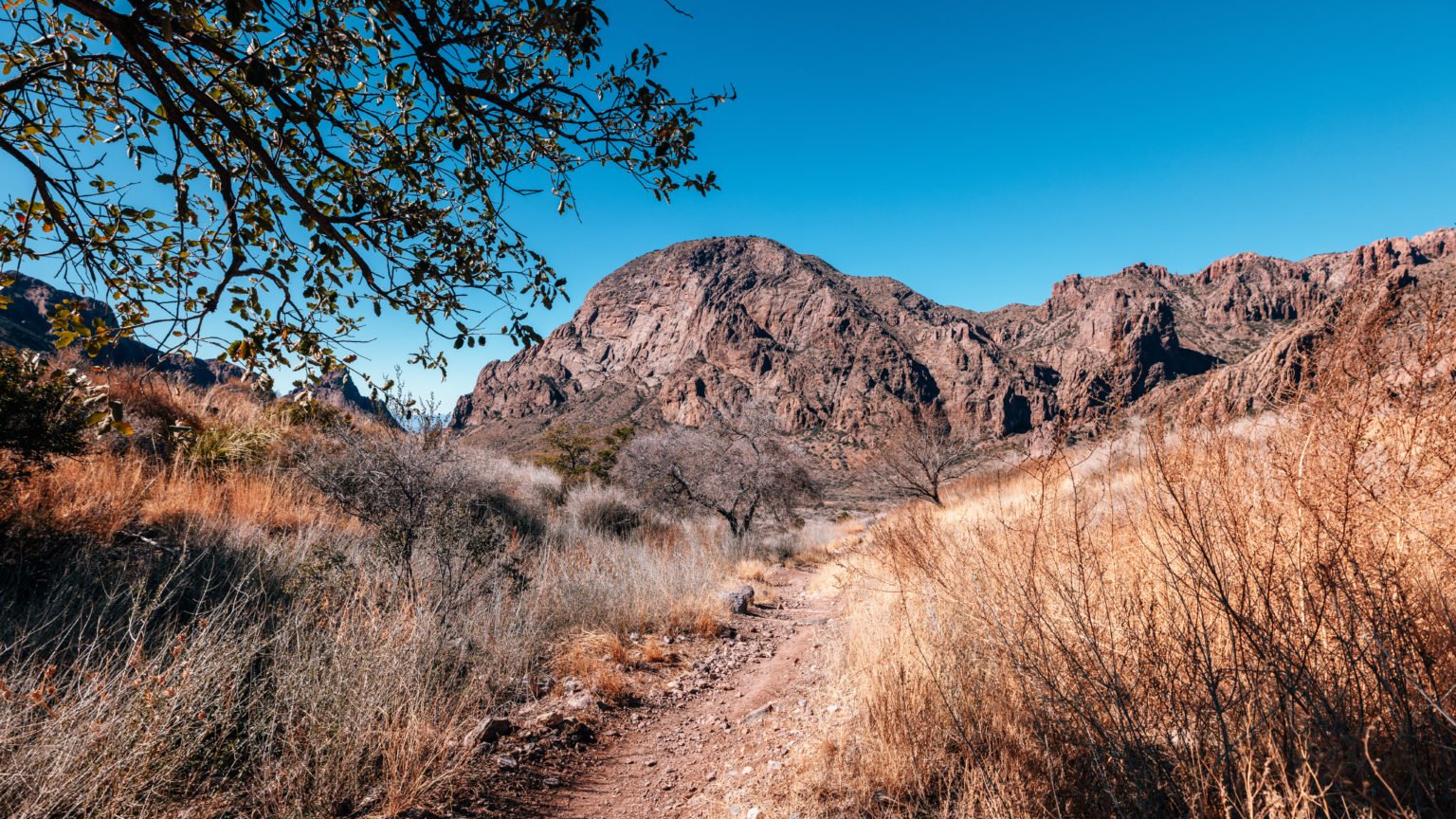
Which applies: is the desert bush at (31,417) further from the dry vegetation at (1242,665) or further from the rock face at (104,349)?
the dry vegetation at (1242,665)

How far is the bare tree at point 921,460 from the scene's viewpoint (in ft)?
62.8

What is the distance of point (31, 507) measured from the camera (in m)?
4.63

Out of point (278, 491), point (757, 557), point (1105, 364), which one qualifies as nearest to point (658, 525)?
point (757, 557)

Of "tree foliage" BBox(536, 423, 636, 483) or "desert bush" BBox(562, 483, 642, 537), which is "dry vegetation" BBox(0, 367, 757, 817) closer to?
"desert bush" BBox(562, 483, 642, 537)

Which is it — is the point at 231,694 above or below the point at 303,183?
below

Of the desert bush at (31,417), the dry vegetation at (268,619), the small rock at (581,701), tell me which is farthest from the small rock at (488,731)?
the desert bush at (31,417)

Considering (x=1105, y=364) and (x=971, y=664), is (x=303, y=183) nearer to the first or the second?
(x=1105, y=364)

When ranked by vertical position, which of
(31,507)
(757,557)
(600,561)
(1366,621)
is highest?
(31,507)

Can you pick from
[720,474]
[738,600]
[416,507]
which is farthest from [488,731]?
[720,474]

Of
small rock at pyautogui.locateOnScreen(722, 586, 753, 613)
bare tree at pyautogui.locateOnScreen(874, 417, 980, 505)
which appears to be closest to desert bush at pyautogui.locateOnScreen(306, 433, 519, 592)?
small rock at pyautogui.locateOnScreen(722, 586, 753, 613)

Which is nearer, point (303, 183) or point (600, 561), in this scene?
point (303, 183)

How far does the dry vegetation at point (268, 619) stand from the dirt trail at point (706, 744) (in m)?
0.70

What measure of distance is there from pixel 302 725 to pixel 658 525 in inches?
467

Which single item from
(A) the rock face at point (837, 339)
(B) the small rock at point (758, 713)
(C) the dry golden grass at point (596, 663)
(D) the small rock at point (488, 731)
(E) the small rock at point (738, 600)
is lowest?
(E) the small rock at point (738, 600)
